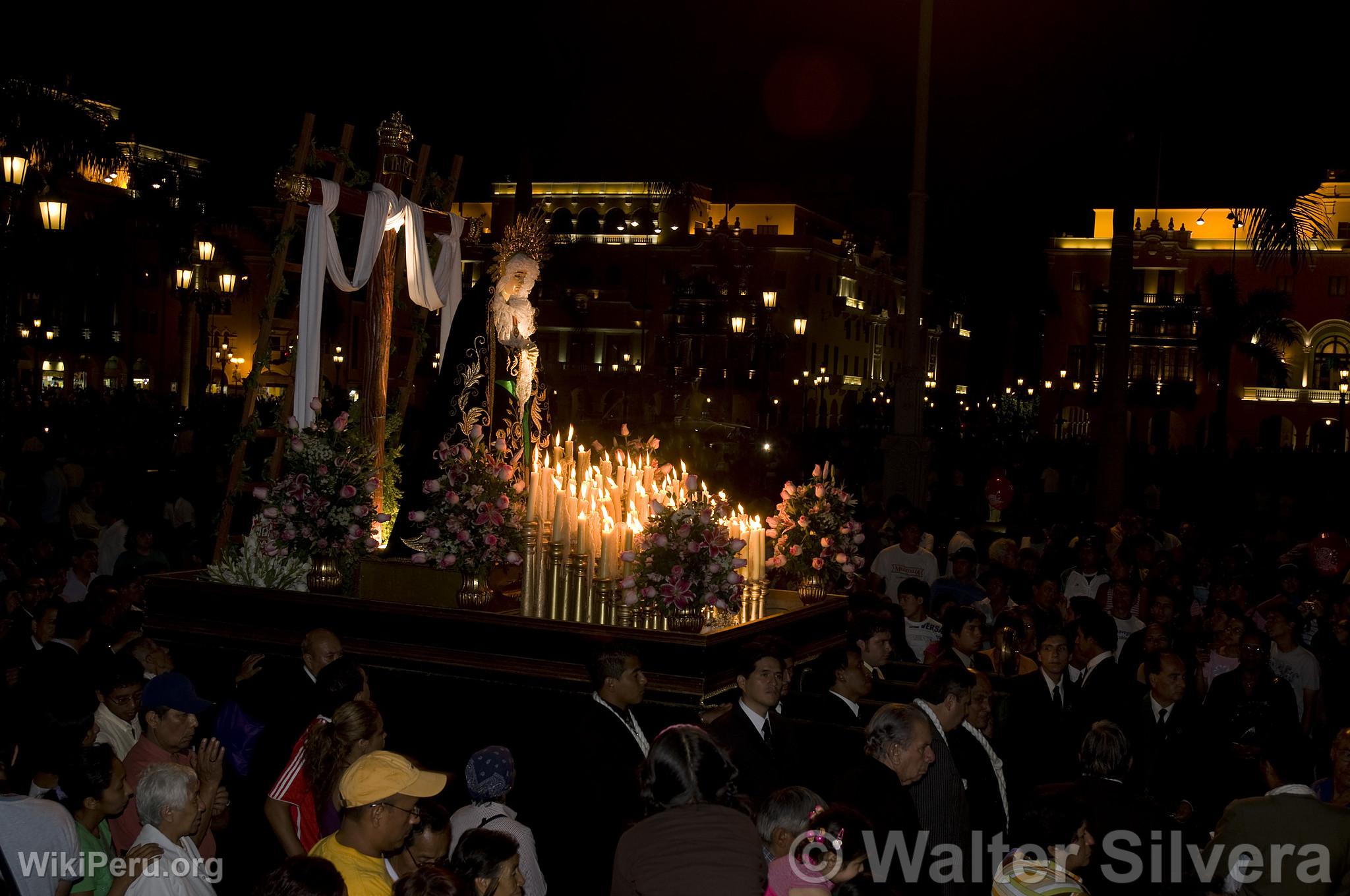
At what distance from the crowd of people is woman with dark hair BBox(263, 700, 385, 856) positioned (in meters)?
0.01

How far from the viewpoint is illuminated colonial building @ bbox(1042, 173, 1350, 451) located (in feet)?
210

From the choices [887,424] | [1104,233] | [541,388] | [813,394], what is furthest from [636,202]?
[541,388]

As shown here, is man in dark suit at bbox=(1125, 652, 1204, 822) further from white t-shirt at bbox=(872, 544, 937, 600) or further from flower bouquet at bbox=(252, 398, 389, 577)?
flower bouquet at bbox=(252, 398, 389, 577)

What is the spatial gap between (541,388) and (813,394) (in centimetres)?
6854

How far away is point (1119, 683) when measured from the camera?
321 inches

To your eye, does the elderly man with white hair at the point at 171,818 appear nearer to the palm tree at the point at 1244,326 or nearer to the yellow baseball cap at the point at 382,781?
the yellow baseball cap at the point at 382,781

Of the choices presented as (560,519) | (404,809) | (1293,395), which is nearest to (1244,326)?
(1293,395)

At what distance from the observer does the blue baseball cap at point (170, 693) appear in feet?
21.1

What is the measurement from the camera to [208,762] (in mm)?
5621

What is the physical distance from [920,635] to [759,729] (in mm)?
4446

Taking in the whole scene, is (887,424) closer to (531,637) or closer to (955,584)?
(955,584)

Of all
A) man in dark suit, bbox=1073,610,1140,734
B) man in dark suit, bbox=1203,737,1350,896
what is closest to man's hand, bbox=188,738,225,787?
man in dark suit, bbox=1203,737,1350,896

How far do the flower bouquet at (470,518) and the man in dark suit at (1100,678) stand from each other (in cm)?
383

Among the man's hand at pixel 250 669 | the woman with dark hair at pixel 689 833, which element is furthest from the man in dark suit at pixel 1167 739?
the man's hand at pixel 250 669
